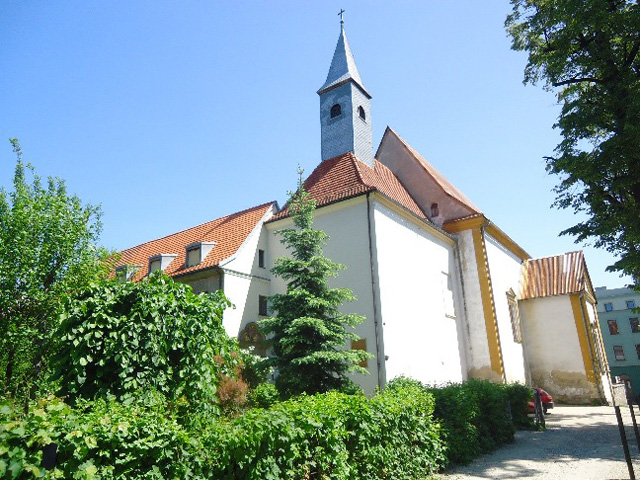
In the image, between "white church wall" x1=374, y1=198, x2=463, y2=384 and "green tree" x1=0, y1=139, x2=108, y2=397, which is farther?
"white church wall" x1=374, y1=198, x2=463, y2=384

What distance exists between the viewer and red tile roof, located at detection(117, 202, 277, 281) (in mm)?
18156

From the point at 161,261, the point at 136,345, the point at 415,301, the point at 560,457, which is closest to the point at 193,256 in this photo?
the point at 161,261

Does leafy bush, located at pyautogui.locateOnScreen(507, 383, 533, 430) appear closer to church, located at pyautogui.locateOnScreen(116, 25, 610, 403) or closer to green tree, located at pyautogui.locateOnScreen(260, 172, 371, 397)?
church, located at pyautogui.locateOnScreen(116, 25, 610, 403)

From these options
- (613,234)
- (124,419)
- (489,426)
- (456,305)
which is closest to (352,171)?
(456,305)

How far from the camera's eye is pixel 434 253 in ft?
64.4

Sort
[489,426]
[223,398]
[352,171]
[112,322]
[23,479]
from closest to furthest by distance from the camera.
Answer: [23,479] < [112,322] < [489,426] < [223,398] < [352,171]

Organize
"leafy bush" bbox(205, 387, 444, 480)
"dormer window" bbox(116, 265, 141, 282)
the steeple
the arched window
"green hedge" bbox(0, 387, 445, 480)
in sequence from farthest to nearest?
1. the arched window
2. the steeple
3. "dormer window" bbox(116, 265, 141, 282)
4. "leafy bush" bbox(205, 387, 444, 480)
5. "green hedge" bbox(0, 387, 445, 480)

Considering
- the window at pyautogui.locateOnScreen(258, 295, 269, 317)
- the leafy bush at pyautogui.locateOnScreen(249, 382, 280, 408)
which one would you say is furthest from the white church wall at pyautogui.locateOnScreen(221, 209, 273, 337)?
the leafy bush at pyautogui.locateOnScreen(249, 382, 280, 408)

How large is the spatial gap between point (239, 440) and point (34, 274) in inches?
432

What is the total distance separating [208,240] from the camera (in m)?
20.4

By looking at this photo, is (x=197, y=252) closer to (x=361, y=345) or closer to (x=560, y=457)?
(x=361, y=345)

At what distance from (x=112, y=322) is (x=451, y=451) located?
6.79m

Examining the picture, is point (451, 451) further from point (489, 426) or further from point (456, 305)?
point (456, 305)

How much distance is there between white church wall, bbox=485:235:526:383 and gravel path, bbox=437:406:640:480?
258 inches
